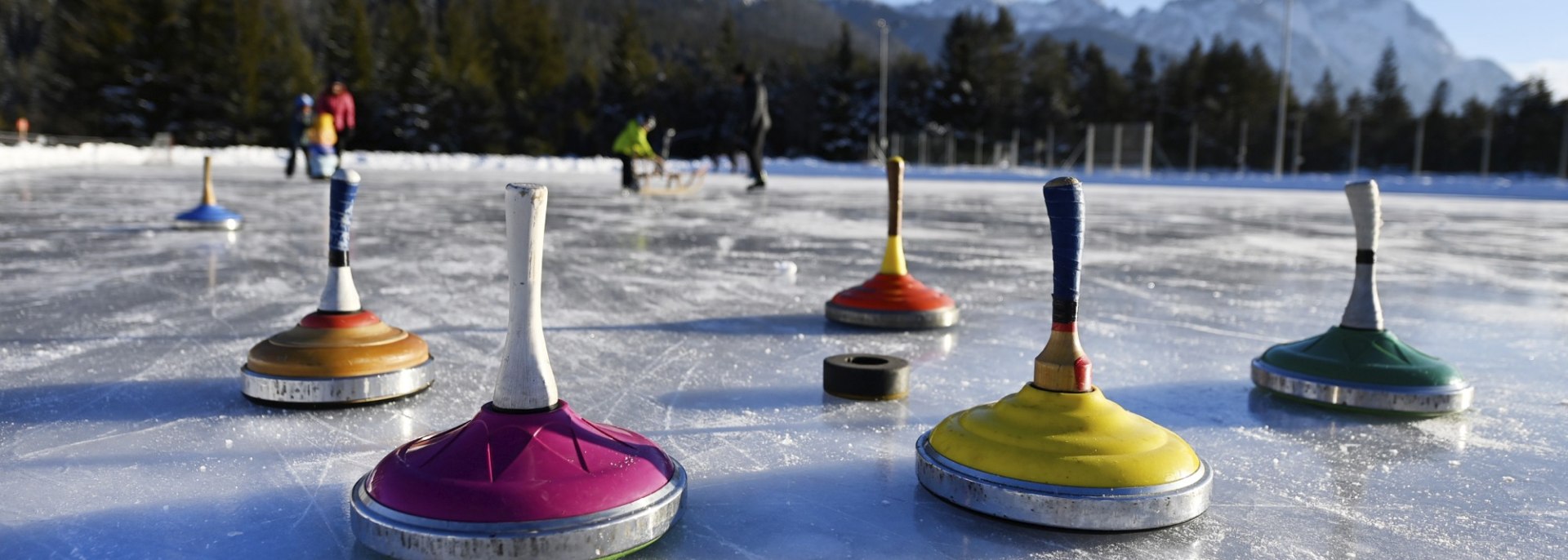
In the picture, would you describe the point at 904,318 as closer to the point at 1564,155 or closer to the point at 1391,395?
the point at 1391,395

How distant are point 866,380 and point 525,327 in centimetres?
116

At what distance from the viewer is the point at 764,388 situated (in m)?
2.81

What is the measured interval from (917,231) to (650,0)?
444 ft

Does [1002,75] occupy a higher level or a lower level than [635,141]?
higher

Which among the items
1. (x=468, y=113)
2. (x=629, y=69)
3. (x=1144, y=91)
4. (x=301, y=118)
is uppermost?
(x=629, y=69)

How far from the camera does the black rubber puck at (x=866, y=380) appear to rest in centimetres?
263

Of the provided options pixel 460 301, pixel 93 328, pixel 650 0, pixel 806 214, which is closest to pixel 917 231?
pixel 806 214

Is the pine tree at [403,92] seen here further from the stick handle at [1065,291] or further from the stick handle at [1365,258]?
the stick handle at [1065,291]

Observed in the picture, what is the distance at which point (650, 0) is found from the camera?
137750 mm

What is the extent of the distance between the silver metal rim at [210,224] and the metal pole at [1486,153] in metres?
35.7

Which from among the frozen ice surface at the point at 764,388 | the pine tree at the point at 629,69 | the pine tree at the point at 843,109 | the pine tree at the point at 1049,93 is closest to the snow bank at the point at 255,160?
the frozen ice surface at the point at 764,388

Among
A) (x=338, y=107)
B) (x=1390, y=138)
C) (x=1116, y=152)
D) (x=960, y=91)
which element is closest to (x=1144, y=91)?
(x=960, y=91)

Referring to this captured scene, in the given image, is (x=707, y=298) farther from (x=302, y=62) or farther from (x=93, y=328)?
(x=302, y=62)

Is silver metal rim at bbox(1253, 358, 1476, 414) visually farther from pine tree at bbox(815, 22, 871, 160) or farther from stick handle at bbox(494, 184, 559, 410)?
pine tree at bbox(815, 22, 871, 160)
